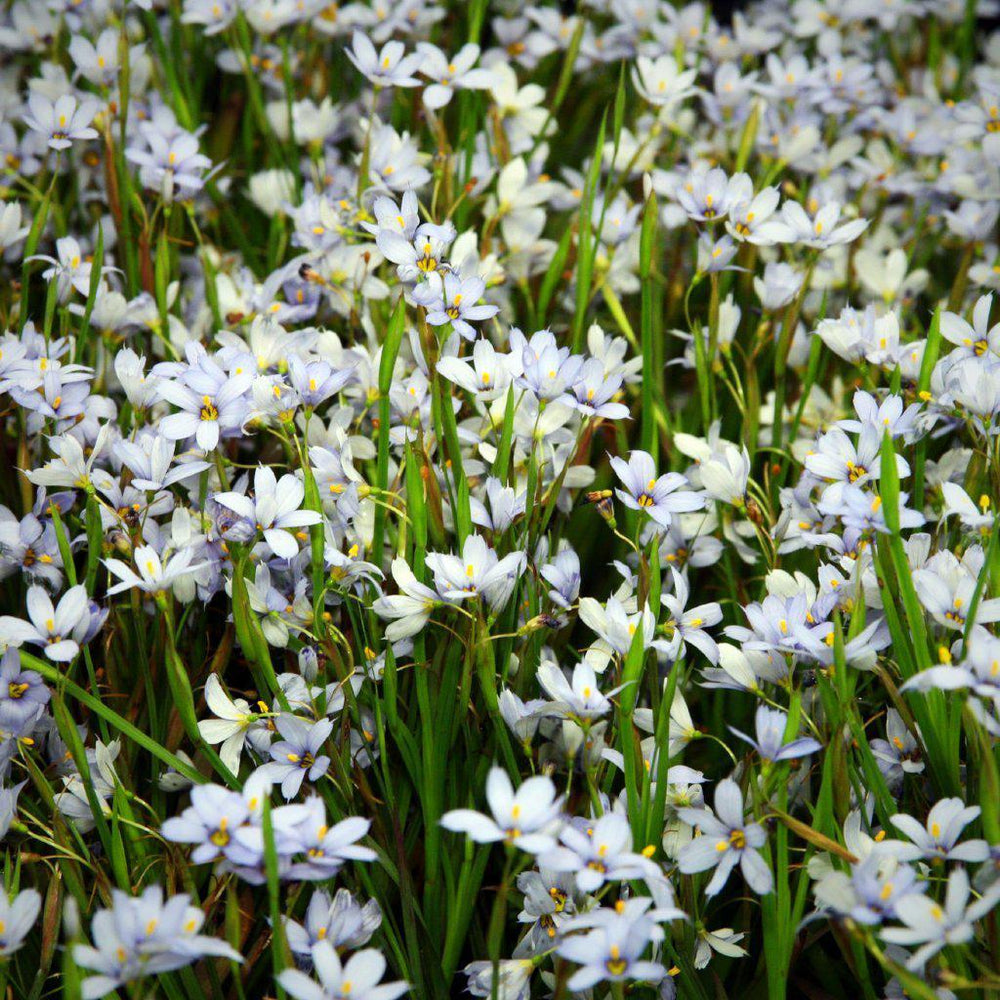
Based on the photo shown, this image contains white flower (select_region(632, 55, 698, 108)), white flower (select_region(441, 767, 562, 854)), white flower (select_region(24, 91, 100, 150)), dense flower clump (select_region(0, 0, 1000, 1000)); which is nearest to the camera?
white flower (select_region(441, 767, 562, 854))

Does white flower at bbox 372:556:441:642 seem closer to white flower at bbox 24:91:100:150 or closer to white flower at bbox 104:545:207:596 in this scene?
white flower at bbox 104:545:207:596

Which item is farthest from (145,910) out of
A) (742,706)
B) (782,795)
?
(742,706)

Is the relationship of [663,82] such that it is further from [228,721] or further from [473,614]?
[228,721]

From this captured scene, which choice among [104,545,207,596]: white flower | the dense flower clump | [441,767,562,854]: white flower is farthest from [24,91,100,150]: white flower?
[441,767,562,854]: white flower

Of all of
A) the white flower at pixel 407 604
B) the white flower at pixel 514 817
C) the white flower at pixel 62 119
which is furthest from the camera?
the white flower at pixel 62 119

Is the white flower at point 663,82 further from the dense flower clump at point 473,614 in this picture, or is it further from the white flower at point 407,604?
the white flower at point 407,604

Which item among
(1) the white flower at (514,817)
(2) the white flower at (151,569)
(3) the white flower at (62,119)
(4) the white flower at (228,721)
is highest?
(3) the white flower at (62,119)

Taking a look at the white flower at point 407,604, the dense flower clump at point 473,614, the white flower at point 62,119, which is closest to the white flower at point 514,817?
the dense flower clump at point 473,614

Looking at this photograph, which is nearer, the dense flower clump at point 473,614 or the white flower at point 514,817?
the white flower at point 514,817
